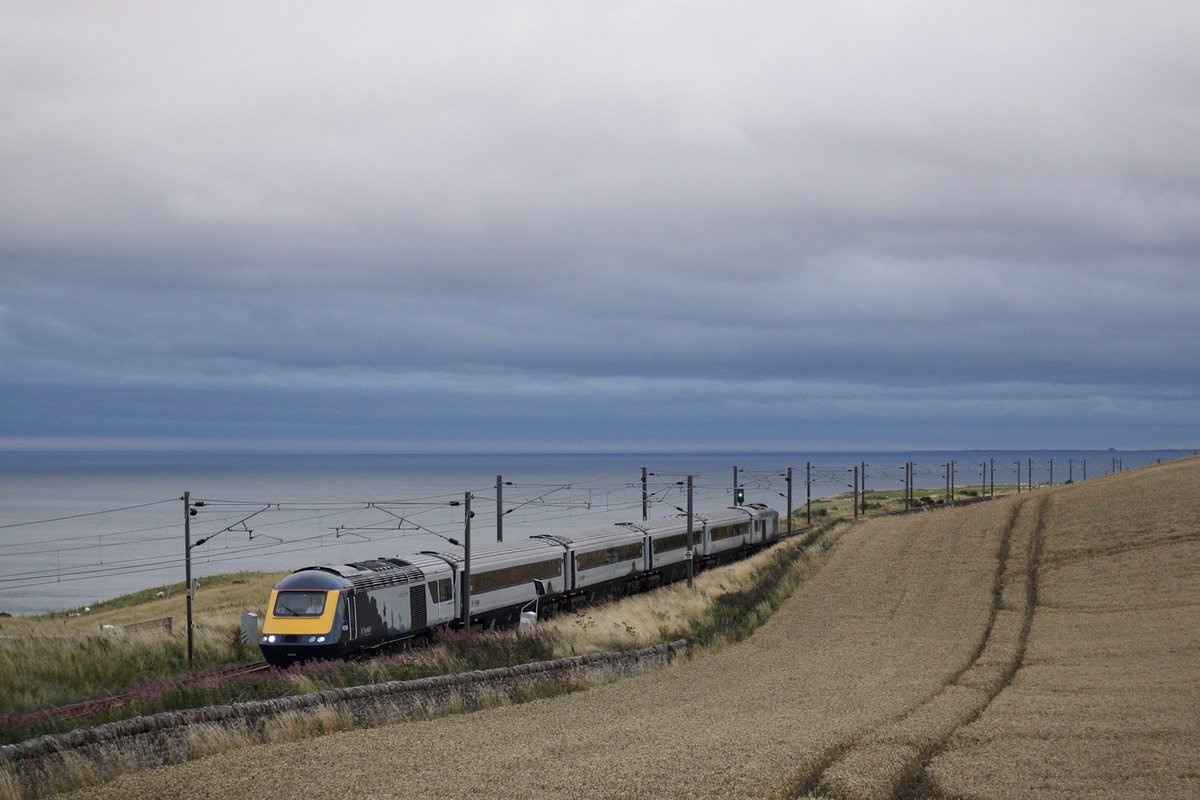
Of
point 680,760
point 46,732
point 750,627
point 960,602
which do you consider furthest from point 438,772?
point 960,602

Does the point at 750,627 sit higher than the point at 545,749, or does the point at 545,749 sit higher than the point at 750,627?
the point at 545,749

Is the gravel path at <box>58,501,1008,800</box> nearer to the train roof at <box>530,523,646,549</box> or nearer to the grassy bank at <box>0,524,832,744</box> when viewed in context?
the grassy bank at <box>0,524,832,744</box>

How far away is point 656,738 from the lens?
1502 centimetres

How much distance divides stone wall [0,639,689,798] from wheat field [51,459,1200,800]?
525mm

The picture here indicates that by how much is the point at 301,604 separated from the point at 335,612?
1053mm

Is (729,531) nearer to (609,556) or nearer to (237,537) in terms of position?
(609,556)

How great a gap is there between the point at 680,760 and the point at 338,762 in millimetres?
4192

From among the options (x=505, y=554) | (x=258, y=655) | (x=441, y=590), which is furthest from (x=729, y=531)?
(x=258, y=655)

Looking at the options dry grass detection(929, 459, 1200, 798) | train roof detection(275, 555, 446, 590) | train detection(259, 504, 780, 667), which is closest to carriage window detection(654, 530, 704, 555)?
train detection(259, 504, 780, 667)

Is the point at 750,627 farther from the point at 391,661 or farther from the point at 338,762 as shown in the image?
the point at 338,762

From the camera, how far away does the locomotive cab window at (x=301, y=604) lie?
29266 millimetres

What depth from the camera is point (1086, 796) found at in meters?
11.9

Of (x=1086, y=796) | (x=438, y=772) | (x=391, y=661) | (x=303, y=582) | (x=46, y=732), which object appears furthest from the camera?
(x=303, y=582)

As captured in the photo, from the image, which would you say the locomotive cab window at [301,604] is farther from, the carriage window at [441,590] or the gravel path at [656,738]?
the gravel path at [656,738]
